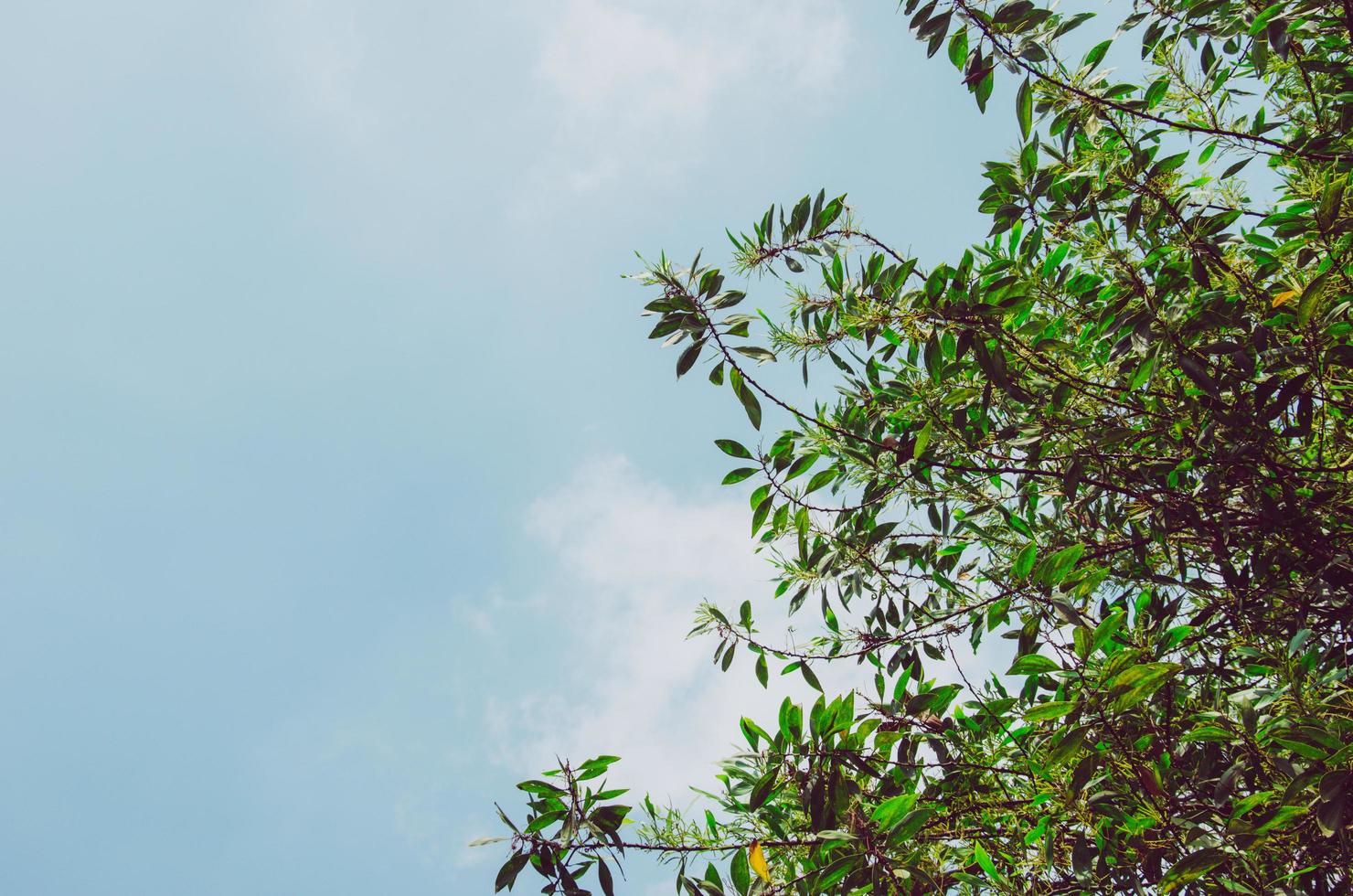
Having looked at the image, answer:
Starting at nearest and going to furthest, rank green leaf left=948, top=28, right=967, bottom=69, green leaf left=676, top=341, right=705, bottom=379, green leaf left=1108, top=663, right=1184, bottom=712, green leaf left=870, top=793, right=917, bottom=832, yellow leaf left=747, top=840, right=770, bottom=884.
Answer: green leaf left=1108, top=663, right=1184, bottom=712
green leaf left=870, top=793, right=917, bottom=832
yellow leaf left=747, top=840, right=770, bottom=884
green leaf left=676, top=341, right=705, bottom=379
green leaf left=948, top=28, right=967, bottom=69

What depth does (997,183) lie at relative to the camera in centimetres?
227

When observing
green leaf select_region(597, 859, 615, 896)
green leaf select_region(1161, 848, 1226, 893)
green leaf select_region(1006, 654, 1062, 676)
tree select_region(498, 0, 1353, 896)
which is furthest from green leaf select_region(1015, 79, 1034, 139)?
green leaf select_region(597, 859, 615, 896)

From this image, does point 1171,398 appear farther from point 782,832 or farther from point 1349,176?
point 782,832

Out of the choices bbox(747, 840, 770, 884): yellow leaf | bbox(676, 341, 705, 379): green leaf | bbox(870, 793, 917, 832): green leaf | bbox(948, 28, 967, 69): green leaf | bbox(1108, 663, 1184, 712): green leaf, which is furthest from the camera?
bbox(948, 28, 967, 69): green leaf

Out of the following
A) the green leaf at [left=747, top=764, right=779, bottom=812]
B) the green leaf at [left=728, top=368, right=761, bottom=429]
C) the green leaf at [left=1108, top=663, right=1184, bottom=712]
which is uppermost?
the green leaf at [left=728, top=368, right=761, bottom=429]

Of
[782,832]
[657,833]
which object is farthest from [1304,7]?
[657,833]

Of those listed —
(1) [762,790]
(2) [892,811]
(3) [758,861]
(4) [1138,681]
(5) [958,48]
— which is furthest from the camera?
(5) [958,48]

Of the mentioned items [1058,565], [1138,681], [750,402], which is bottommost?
[1138,681]

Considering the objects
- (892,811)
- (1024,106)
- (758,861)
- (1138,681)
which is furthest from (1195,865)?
(1024,106)

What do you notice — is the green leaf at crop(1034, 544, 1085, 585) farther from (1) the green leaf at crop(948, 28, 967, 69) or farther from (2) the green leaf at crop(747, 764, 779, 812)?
(1) the green leaf at crop(948, 28, 967, 69)

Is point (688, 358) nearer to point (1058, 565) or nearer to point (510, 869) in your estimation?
point (1058, 565)

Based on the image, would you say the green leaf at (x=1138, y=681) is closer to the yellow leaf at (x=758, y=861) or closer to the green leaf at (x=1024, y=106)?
the yellow leaf at (x=758, y=861)

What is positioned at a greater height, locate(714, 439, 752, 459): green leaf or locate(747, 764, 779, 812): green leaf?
locate(714, 439, 752, 459): green leaf

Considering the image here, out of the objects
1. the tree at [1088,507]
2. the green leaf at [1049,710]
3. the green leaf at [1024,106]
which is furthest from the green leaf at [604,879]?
the green leaf at [1024,106]
